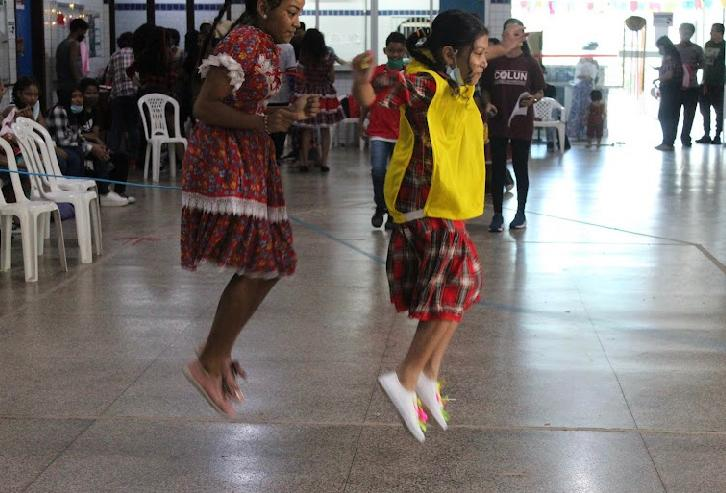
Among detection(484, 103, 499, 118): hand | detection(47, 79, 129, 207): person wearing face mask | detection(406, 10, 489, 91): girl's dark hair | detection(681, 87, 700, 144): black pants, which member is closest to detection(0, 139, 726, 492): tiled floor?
detection(484, 103, 499, 118): hand

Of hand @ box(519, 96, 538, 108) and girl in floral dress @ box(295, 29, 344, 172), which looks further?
girl in floral dress @ box(295, 29, 344, 172)

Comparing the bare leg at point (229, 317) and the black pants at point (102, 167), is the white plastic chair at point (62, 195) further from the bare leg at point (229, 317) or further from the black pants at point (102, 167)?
the bare leg at point (229, 317)

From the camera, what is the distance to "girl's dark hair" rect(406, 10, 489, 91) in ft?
12.9

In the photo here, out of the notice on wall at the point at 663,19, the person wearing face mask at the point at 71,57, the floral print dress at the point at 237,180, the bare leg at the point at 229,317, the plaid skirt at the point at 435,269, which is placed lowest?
the bare leg at the point at 229,317

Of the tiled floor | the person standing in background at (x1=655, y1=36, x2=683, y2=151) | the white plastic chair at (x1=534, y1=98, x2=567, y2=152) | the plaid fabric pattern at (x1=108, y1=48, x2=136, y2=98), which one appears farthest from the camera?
the person standing in background at (x1=655, y1=36, x2=683, y2=151)

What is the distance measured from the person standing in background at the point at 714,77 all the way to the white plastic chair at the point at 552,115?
2572 millimetres

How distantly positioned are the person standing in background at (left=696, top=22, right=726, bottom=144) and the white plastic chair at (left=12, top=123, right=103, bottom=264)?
42.5 ft

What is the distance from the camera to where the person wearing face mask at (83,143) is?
9766mm

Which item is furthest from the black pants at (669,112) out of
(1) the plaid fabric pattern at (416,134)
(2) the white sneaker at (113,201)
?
(1) the plaid fabric pattern at (416,134)

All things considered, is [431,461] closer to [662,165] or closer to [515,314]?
[515,314]

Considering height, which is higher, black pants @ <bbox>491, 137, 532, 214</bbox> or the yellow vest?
the yellow vest

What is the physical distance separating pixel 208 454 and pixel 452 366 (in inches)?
60.0

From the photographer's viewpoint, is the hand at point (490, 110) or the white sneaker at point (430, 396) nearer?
the white sneaker at point (430, 396)

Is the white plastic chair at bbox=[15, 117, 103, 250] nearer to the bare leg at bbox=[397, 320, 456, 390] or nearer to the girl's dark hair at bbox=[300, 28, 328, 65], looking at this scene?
the bare leg at bbox=[397, 320, 456, 390]
